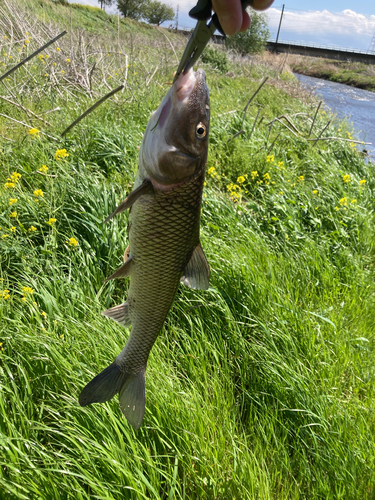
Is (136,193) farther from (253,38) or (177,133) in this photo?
(253,38)

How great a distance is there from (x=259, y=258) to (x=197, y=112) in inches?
84.8

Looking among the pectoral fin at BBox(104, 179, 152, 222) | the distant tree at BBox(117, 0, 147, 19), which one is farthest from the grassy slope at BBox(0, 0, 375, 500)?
the distant tree at BBox(117, 0, 147, 19)

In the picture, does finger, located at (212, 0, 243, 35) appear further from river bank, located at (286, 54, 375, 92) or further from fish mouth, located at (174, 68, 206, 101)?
river bank, located at (286, 54, 375, 92)

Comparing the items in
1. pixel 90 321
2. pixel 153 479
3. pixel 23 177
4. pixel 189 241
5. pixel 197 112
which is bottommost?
pixel 153 479

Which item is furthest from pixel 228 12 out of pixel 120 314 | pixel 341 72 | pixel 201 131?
pixel 341 72

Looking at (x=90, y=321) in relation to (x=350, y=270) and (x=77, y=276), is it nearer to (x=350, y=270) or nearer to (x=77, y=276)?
(x=77, y=276)

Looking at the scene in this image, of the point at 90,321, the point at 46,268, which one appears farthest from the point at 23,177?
the point at 90,321

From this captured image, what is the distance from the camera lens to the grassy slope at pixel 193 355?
5.29ft

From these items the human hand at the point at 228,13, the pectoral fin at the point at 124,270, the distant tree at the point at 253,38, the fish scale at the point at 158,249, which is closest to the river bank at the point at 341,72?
the distant tree at the point at 253,38

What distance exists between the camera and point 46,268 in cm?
242

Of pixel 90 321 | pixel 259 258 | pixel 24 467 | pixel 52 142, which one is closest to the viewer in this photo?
pixel 24 467

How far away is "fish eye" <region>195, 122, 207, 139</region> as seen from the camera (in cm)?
122

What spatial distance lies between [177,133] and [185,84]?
16 centimetres

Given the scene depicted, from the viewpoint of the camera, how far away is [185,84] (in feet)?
3.76
